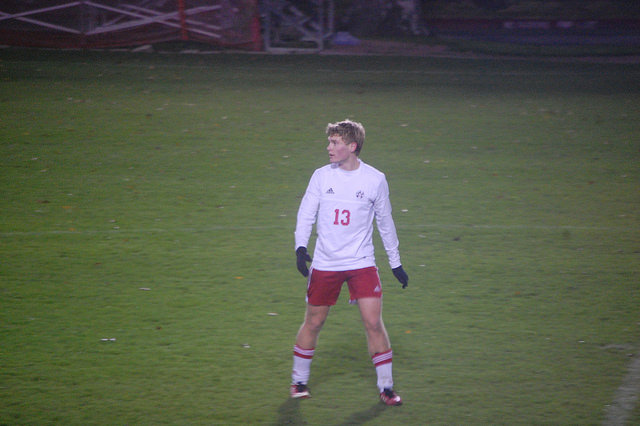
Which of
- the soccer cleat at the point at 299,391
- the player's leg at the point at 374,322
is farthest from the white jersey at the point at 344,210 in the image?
the soccer cleat at the point at 299,391

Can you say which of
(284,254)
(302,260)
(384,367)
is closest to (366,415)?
(384,367)

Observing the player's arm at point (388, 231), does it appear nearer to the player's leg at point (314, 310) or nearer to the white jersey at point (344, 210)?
the white jersey at point (344, 210)

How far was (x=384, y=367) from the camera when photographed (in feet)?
18.9

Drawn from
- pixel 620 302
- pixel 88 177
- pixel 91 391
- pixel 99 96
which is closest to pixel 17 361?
pixel 91 391

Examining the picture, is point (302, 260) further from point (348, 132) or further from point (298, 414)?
point (298, 414)

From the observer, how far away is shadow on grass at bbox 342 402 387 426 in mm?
5648

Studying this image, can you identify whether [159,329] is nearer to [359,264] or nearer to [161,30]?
[359,264]

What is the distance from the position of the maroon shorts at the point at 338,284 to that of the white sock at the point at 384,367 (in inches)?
17.8

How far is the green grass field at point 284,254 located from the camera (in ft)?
20.0

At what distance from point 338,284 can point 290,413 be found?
98cm

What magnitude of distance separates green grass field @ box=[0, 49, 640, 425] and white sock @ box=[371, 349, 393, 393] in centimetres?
17

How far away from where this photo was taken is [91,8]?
24.7 metres

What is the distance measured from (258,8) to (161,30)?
121 inches

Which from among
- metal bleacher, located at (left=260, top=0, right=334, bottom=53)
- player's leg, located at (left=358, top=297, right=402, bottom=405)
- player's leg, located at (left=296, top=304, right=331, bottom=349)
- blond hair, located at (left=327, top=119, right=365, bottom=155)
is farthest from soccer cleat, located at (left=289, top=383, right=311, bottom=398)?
metal bleacher, located at (left=260, top=0, right=334, bottom=53)
